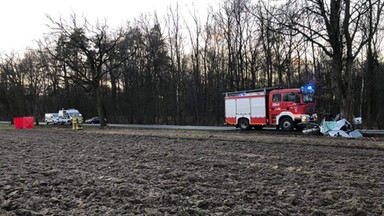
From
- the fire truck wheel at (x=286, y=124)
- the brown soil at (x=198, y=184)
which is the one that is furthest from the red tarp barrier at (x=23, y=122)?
the brown soil at (x=198, y=184)

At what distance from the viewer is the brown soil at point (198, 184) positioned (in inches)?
257

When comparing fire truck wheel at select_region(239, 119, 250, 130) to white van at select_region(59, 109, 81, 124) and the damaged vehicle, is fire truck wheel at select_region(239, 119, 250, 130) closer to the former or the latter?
the damaged vehicle

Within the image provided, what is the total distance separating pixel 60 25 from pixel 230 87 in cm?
2329

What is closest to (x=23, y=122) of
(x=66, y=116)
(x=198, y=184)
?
(x=66, y=116)

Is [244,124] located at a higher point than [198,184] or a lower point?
higher

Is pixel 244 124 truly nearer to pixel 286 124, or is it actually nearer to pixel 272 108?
pixel 272 108

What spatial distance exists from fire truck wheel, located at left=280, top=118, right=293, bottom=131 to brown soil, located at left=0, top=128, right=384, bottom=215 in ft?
37.0

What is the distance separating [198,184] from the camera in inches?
340

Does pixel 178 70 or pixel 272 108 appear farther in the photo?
pixel 178 70

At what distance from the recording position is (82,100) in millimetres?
72750

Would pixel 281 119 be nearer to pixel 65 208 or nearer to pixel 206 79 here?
pixel 65 208

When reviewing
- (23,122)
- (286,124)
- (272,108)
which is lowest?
(286,124)

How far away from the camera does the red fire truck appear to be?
83.2ft

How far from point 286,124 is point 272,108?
1603 mm
